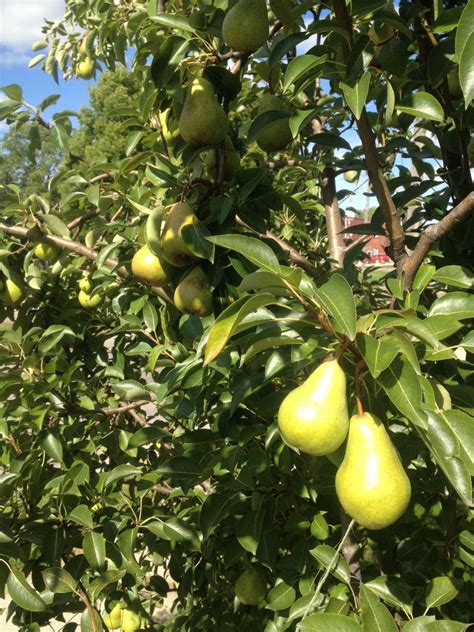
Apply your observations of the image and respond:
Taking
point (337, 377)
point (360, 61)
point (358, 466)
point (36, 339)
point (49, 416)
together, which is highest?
point (360, 61)

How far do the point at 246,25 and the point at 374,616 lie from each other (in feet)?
3.66

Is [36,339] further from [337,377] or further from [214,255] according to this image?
[337,377]

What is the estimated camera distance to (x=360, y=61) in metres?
0.97

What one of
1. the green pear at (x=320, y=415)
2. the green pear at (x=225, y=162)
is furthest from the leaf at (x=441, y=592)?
the green pear at (x=225, y=162)

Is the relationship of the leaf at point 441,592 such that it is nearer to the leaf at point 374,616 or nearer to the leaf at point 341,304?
the leaf at point 374,616

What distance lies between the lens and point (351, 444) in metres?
0.79

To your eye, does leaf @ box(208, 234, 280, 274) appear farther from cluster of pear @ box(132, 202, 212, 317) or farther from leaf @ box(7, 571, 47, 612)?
leaf @ box(7, 571, 47, 612)

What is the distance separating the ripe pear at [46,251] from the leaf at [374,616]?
4.76 ft

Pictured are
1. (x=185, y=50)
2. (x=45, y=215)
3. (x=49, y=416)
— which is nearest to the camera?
(x=185, y=50)

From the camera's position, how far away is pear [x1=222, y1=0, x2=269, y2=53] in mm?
1119

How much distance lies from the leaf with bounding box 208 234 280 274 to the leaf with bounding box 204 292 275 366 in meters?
0.07

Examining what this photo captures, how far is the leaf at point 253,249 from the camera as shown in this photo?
30.6 inches

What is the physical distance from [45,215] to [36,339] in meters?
0.42

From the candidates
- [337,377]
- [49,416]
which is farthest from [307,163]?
[337,377]
